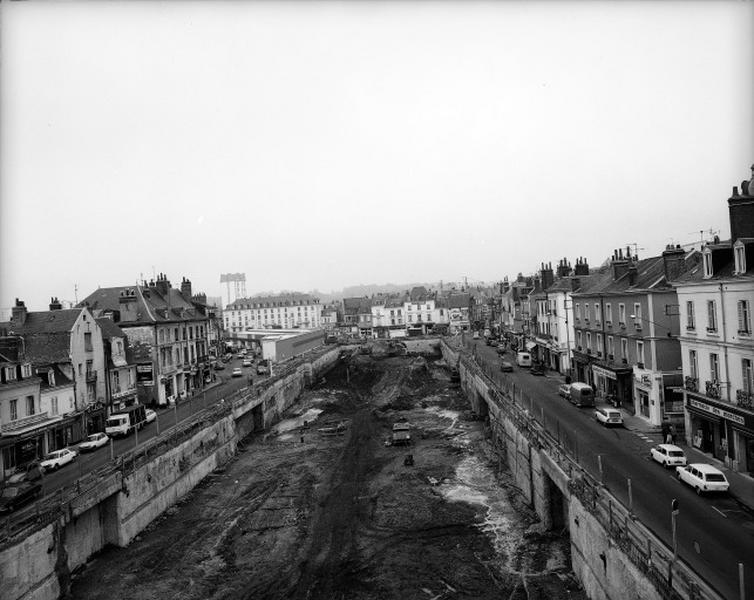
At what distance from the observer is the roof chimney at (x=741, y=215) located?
27.4 metres

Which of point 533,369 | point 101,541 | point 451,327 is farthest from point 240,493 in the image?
point 451,327

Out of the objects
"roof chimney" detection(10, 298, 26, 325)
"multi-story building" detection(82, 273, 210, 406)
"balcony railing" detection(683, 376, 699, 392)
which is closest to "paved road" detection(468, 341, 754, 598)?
"balcony railing" detection(683, 376, 699, 392)

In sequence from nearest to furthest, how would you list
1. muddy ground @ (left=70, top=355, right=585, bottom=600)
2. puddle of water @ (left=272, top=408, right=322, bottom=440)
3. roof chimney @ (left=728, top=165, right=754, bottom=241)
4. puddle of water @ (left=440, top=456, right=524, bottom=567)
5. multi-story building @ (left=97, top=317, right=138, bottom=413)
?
1. muddy ground @ (left=70, top=355, right=585, bottom=600)
2. puddle of water @ (left=440, top=456, right=524, bottom=567)
3. roof chimney @ (left=728, top=165, right=754, bottom=241)
4. multi-story building @ (left=97, top=317, right=138, bottom=413)
5. puddle of water @ (left=272, top=408, right=322, bottom=440)

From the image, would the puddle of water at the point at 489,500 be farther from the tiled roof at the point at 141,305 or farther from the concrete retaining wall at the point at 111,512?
the tiled roof at the point at 141,305

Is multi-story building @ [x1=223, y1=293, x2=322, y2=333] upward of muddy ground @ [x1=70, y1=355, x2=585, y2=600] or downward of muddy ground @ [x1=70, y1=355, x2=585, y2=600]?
upward

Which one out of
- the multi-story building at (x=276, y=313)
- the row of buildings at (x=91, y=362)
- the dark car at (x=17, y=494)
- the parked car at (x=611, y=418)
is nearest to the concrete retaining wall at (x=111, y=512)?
the dark car at (x=17, y=494)

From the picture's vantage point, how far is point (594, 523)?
18.8m

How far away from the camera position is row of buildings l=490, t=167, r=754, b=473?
27.1m

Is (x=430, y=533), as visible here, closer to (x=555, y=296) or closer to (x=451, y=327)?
(x=555, y=296)

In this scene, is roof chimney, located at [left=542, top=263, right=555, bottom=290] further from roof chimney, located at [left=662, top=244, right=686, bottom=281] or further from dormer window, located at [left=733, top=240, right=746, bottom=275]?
dormer window, located at [left=733, top=240, right=746, bottom=275]

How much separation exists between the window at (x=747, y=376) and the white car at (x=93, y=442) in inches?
1542

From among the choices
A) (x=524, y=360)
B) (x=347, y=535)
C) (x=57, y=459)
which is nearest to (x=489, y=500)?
(x=347, y=535)

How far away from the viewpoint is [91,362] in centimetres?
4625

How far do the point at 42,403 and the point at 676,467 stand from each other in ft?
128
